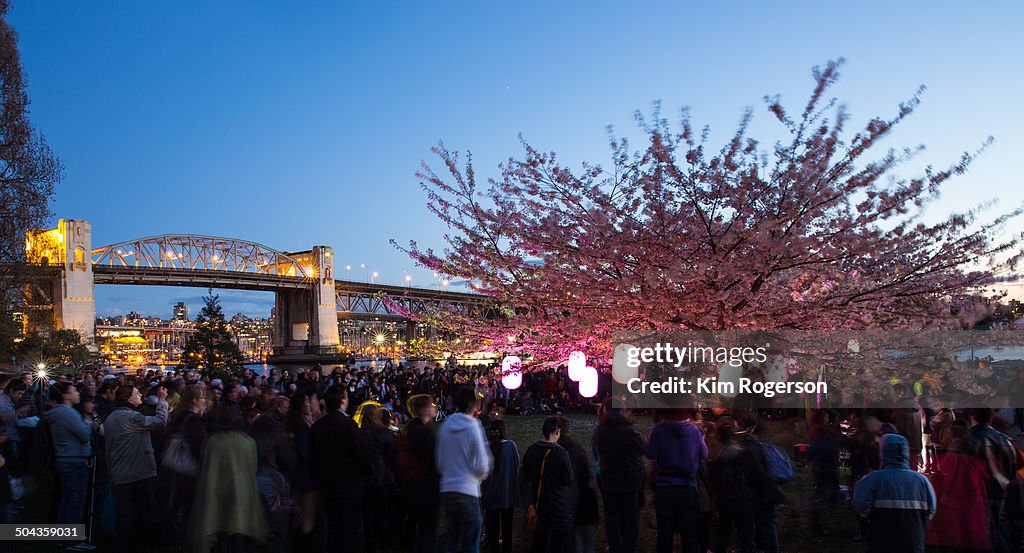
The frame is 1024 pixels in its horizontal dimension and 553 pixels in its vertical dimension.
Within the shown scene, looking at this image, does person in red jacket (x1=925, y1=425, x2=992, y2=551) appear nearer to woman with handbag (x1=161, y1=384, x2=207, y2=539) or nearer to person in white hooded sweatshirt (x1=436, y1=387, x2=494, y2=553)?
person in white hooded sweatshirt (x1=436, y1=387, x2=494, y2=553)

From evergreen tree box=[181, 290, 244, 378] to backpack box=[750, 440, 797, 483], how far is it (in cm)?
3264

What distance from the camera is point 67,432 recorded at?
7398 mm

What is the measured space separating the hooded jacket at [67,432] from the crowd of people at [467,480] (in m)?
0.02

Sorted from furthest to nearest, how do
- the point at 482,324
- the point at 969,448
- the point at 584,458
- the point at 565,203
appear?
the point at 482,324 < the point at 565,203 < the point at 584,458 < the point at 969,448

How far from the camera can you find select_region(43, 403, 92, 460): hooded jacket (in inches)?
289

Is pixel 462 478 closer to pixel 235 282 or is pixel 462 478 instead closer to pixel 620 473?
pixel 620 473

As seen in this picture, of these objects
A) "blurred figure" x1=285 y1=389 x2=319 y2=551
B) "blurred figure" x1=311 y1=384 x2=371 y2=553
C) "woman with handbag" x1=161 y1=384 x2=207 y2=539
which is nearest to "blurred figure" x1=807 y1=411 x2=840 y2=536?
"blurred figure" x1=311 y1=384 x2=371 y2=553

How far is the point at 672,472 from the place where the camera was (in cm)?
625

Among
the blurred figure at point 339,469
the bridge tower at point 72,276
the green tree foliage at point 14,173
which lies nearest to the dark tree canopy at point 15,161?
the green tree foliage at point 14,173

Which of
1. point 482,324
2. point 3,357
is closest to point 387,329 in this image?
point 3,357

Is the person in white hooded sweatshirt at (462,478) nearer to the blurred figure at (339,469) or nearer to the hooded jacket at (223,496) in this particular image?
the blurred figure at (339,469)

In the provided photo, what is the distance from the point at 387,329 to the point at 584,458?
13551 centimetres

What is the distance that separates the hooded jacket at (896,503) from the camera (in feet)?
15.9

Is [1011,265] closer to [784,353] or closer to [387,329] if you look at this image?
[784,353]
